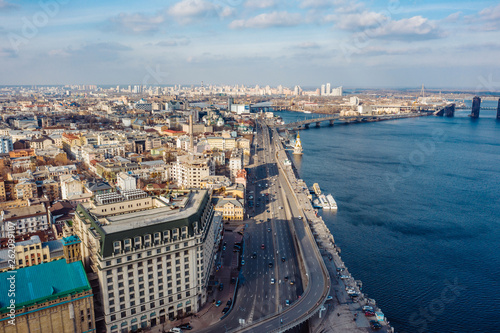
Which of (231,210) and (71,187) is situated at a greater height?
(71,187)

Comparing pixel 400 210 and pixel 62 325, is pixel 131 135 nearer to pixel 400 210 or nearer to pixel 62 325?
pixel 400 210

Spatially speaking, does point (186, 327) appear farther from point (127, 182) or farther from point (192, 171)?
point (192, 171)

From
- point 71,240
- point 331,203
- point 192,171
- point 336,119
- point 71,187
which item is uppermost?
point 336,119

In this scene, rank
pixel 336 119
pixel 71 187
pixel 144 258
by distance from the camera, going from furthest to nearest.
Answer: pixel 336 119 < pixel 71 187 < pixel 144 258

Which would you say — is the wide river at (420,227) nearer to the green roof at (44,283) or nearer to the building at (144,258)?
the building at (144,258)

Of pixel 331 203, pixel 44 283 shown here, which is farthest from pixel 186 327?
pixel 331 203

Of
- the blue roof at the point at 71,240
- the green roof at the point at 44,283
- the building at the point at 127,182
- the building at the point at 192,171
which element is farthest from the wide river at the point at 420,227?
the building at the point at 127,182
